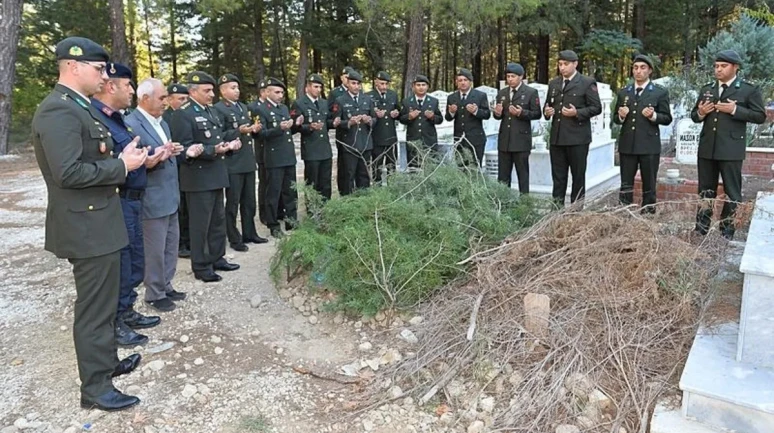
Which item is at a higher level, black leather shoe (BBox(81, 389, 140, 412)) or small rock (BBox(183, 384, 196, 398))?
black leather shoe (BBox(81, 389, 140, 412))

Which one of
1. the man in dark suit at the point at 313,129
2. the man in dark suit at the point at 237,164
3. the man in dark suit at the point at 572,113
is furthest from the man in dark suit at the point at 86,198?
the man in dark suit at the point at 572,113

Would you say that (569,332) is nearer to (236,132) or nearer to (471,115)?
(236,132)

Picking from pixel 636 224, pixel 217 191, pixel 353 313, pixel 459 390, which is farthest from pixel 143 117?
pixel 636 224

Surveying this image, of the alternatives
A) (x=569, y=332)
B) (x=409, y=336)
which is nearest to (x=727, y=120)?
(x=569, y=332)

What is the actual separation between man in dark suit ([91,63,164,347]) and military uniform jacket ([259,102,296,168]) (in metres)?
1.92

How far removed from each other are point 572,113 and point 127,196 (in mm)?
3909

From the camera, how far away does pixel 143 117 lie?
3717 millimetres

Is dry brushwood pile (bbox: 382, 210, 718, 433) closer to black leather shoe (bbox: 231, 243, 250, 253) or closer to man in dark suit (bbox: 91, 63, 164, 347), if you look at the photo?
man in dark suit (bbox: 91, 63, 164, 347)

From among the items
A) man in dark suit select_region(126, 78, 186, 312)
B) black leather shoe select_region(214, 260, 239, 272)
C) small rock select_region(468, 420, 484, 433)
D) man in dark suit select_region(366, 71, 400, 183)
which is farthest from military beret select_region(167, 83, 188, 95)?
small rock select_region(468, 420, 484, 433)

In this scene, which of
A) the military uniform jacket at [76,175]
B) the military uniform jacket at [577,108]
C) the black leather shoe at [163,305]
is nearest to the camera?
the military uniform jacket at [76,175]

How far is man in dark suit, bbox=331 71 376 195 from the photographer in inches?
246

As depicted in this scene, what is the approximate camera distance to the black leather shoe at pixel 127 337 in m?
3.34

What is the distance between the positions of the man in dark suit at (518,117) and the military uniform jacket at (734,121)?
1.67 m

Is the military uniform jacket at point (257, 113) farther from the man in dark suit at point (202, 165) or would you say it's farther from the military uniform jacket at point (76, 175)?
the military uniform jacket at point (76, 175)
